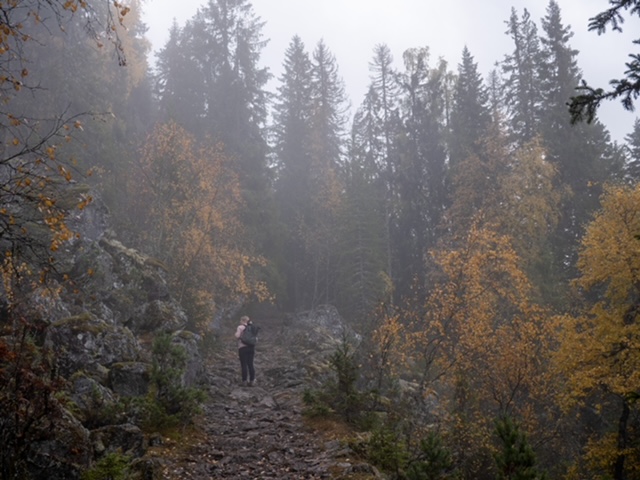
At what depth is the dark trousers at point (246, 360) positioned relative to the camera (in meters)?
16.0

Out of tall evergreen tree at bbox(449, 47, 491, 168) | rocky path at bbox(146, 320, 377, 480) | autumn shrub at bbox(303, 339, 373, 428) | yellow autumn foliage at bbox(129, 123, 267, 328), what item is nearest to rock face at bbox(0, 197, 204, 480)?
rocky path at bbox(146, 320, 377, 480)

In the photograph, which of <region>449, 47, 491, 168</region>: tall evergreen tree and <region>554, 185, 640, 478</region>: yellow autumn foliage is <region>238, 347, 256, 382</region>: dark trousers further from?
<region>449, 47, 491, 168</region>: tall evergreen tree

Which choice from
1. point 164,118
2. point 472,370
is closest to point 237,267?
point 472,370

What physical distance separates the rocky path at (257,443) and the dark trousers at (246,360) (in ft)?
1.39

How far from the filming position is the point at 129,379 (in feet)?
37.0

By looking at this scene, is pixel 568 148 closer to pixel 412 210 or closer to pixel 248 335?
pixel 412 210

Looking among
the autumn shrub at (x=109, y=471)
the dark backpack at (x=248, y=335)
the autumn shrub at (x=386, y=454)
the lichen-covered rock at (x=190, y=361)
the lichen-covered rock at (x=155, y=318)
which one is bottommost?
the autumn shrub at (x=386, y=454)

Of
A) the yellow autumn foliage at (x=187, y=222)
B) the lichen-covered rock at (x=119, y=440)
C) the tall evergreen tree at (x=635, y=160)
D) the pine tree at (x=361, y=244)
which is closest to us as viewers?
the lichen-covered rock at (x=119, y=440)

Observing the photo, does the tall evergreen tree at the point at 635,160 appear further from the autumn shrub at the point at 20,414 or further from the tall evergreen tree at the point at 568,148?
the autumn shrub at the point at 20,414

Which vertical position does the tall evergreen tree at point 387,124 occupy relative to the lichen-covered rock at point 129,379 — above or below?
above

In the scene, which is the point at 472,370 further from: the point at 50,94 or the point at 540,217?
the point at 50,94

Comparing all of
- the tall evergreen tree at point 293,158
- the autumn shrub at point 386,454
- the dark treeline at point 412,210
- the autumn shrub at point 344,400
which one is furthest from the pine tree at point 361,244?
the autumn shrub at point 386,454

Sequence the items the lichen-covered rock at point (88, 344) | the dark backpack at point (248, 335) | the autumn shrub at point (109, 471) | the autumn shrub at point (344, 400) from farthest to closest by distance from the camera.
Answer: the dark backpack at point (248, 335), the autumn shrub at point (344, 400), the lichen-covered rock at point (88, 344), the autumn shrub at point (109, 471)

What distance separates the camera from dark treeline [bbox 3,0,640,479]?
16.7 meters
